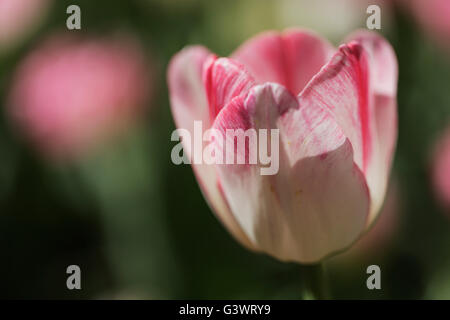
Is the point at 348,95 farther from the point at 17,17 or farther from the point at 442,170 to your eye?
the point at 17,17

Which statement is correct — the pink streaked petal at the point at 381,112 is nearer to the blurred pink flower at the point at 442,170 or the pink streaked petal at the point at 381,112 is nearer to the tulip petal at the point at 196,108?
the tulip petal at the point at 196,108

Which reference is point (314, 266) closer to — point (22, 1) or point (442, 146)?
point (442, 146)

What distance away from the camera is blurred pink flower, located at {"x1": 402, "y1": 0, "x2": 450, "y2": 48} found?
0.69 meters

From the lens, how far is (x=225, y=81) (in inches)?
14.5

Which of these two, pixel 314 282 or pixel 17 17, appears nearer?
pixel 314 282

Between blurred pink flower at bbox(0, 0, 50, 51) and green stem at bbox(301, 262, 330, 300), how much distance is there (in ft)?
1.89

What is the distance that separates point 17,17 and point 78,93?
0.42 ft

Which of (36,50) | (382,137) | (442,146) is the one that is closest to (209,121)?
(382,137)

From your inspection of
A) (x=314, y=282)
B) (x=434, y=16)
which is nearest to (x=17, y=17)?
(x=434, y=16)

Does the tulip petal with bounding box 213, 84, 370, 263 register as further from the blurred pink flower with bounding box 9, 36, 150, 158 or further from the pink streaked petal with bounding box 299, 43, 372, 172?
the blurred pink flower with bounding box 9, 36, 150, 158

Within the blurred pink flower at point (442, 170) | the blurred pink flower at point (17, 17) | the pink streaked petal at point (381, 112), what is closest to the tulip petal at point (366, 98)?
the pink streaked petal at point (381, 112)

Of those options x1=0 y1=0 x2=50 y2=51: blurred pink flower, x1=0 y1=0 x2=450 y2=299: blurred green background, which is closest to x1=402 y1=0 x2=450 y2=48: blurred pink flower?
x1=0 y1=0 x2=450 y2=299: blurred green background

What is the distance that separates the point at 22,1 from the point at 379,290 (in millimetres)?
535
